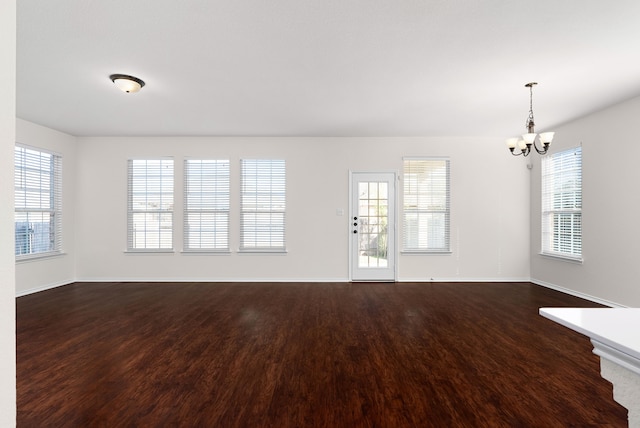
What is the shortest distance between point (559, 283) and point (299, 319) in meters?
4.47

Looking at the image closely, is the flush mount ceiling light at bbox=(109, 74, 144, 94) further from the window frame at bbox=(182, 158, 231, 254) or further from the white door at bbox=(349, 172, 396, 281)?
the white door at bbox=(349, 172, 396, 281)

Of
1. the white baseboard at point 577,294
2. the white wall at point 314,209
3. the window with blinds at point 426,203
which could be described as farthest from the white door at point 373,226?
the white baseboard at point 577,294

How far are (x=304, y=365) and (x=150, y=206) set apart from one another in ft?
15.6

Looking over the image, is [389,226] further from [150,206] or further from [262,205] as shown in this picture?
[150,206]

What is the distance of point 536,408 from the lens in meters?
2.02

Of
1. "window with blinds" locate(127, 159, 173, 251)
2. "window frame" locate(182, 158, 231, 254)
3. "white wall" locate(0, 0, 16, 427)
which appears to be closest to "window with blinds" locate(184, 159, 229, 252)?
"window frame" locate(182, 158, 231, 254)

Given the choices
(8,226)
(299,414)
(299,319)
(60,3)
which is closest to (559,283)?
(299,319)

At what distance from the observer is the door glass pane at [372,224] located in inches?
233

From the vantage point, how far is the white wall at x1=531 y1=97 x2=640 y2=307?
4.00 metres

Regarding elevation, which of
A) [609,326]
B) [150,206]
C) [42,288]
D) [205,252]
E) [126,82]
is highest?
[126,82]

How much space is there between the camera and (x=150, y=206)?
5926 millimetres

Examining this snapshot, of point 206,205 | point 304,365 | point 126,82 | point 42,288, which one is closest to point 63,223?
point 42,288

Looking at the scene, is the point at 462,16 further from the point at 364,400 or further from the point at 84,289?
the point at 84,289

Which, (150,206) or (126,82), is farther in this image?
(150,206)
